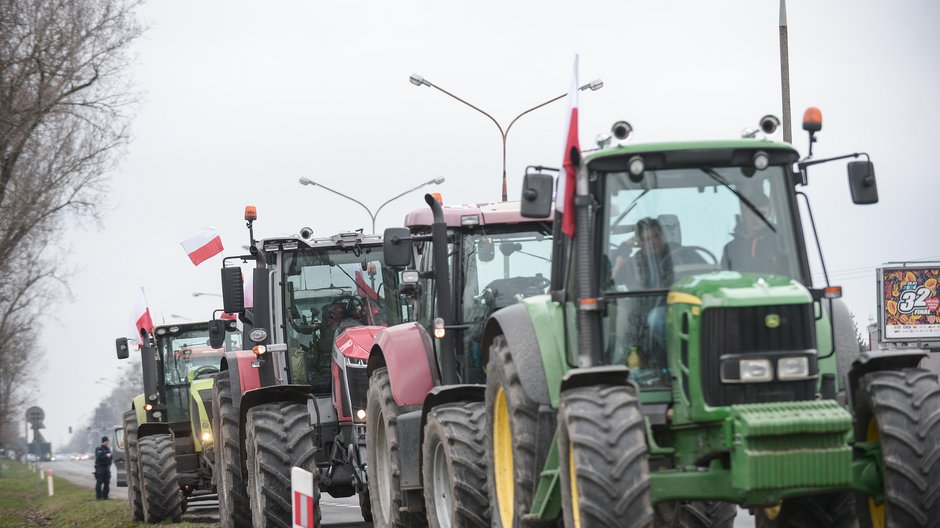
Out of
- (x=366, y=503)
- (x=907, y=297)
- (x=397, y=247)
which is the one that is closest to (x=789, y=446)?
(x=397, y=247)

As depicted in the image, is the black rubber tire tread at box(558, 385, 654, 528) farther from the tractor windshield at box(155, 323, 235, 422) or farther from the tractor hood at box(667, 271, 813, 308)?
the tractor windshield at box(155, 323, 235, 422)

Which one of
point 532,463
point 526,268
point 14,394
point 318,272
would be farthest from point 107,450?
point 14,394

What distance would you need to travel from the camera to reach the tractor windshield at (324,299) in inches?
616

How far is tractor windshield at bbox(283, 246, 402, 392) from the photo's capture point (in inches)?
616

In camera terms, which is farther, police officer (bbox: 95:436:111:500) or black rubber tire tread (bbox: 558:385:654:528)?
police officer (bbox: 95:436:111:500)

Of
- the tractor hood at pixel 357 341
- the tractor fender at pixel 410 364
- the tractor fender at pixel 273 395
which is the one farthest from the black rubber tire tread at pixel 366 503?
the tractor fender at pixel 410 364

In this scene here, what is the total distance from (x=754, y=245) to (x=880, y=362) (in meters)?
0.97

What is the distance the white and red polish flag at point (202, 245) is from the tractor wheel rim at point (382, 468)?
8382mm

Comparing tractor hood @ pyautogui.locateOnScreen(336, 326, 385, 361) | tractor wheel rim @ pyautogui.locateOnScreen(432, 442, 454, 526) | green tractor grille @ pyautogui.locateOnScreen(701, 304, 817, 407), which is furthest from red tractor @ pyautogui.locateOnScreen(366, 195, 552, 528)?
green tractor grille @ pyautogui.locateOnScreen(701, 304, 817, 407)

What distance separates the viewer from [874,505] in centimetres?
791

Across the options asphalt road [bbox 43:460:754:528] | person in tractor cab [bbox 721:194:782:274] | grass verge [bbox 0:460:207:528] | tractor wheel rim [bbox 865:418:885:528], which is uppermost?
person in tractor cab [bbox 721:194:782:274]

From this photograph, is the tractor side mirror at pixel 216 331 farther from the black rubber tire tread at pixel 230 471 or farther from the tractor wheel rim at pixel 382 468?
the tractor wheel rim at pixel 382 468

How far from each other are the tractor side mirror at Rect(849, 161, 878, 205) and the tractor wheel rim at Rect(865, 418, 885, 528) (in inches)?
52.0

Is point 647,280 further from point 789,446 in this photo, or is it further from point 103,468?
point 103,468
